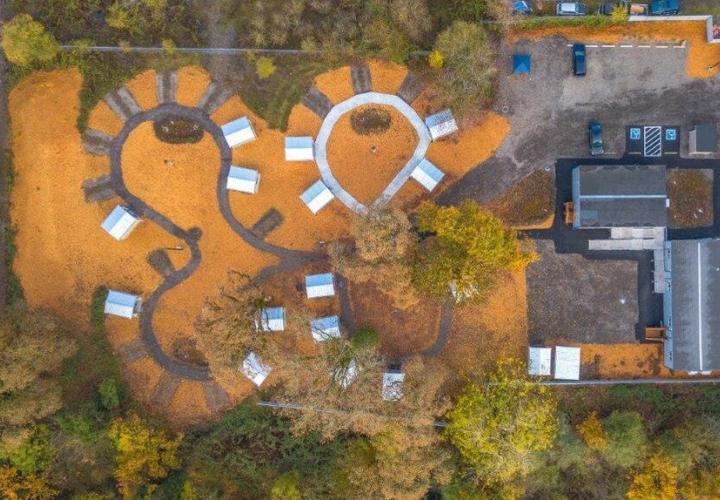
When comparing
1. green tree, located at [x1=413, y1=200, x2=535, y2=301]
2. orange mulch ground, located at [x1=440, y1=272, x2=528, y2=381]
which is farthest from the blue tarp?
orange mulch ground, located at [x1=440, y1=272, x2=528, y2=381]

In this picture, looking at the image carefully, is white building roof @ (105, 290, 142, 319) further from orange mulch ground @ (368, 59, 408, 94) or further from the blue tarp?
the blue tarp

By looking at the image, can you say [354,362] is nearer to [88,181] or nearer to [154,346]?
[154,346]

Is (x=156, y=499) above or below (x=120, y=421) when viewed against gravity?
below

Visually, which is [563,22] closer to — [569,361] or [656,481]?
[569,361]

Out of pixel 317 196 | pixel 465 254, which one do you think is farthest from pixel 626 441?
pixel 317 196

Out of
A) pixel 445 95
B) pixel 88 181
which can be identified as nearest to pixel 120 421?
pixel 88 181

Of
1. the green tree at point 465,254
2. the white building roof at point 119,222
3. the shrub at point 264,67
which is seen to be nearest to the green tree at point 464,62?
the green tree at point 465,254
